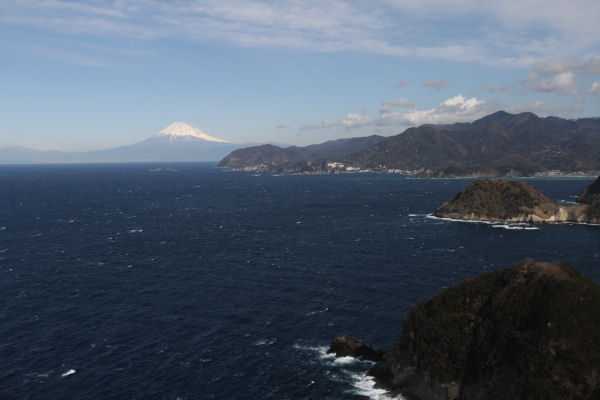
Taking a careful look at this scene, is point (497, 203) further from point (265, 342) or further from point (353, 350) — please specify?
point (265, 342)

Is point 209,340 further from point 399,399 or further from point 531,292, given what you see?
point 531,292

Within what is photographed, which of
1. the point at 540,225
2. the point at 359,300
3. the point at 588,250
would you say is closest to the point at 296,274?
the point at 359,300

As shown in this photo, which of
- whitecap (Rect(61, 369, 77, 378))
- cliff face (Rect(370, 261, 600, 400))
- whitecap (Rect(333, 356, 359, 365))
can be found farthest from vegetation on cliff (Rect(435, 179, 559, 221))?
whitecap (Rect(61, 369, 77, 378))

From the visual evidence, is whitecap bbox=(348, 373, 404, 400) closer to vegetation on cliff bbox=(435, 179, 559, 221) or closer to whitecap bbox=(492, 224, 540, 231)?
whitecap bbox=(492, 224, 540, 231)

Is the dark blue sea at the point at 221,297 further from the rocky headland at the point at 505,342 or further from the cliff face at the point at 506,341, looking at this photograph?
the cliff face at the point at 506,341

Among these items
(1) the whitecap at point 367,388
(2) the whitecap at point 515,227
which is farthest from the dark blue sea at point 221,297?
(2) the whitecap at point 515,227

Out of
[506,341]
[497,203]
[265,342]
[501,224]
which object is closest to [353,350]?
[265,342]
